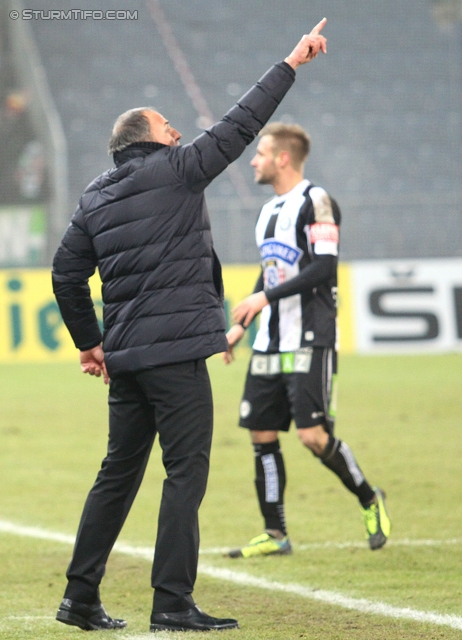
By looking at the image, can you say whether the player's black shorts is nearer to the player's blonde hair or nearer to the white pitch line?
the white pitch line

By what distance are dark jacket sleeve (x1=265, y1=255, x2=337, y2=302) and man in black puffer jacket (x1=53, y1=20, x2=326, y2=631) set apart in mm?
1364

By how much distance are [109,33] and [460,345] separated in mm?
12929

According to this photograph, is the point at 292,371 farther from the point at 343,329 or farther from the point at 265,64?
the point at 265,64

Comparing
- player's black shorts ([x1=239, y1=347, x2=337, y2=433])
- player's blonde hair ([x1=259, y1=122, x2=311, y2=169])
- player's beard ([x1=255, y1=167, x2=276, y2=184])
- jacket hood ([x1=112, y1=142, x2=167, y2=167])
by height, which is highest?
player's blonde hair ([x1=259, y1=122, x2=311, y2=169])

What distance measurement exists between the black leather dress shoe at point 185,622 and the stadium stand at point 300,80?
19.0m

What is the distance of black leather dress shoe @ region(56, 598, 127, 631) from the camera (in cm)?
393

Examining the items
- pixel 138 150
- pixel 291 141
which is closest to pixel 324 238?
pixel 291 141

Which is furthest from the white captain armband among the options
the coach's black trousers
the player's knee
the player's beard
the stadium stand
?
the stadium stand

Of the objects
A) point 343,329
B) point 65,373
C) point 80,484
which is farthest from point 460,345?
point 80,484

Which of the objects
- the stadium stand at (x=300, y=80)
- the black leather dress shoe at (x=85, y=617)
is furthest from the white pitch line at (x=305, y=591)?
the stadium stand at (x=300, y=80)

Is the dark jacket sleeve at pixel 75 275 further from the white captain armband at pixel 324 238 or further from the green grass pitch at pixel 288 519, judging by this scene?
the white captain armband at pixel 324 238

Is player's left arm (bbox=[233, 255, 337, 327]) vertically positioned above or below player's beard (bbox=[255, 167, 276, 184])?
below

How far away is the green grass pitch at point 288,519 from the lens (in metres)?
4.22

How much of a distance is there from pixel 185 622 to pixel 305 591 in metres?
0.95
